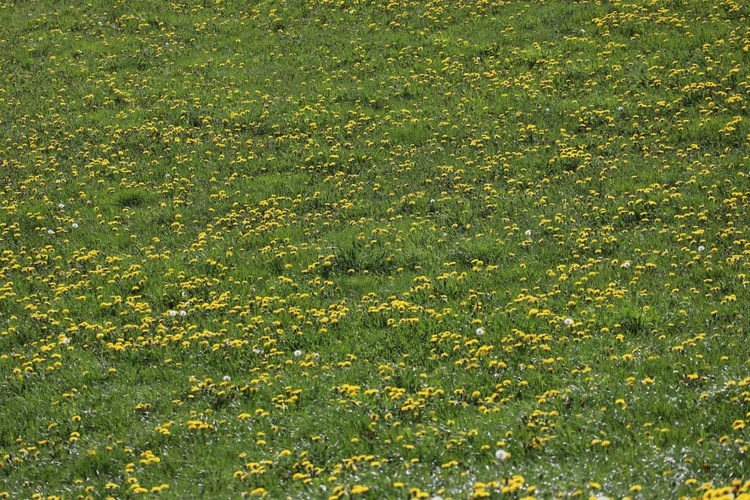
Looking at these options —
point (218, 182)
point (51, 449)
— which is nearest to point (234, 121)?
point (218, 182)

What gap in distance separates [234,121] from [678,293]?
9.36 metres

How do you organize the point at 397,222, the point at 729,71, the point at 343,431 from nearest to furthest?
the point at 343,431 < the point at 397,222 < the point at 729,71

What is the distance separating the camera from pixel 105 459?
273 inches

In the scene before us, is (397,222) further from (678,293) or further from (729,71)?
(729,71)

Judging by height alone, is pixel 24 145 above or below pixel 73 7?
below

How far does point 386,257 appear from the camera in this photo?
10492 mm

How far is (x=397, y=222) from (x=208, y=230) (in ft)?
8.31

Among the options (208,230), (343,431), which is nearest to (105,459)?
(343,431)

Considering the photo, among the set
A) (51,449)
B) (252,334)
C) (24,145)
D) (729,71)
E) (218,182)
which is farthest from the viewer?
(24,145)

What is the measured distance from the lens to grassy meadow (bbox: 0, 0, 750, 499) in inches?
254

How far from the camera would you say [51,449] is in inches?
288

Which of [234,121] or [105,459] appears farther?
[234,121]

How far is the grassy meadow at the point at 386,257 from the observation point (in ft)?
21.2

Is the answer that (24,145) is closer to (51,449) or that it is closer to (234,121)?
(234,121)
